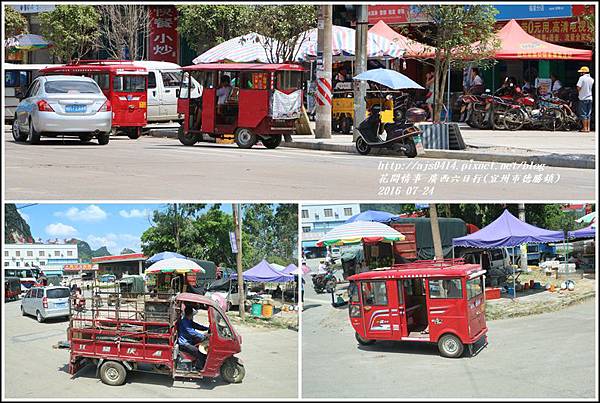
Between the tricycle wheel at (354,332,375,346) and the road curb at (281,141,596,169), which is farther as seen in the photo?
the road curb at (281,141,596,169)

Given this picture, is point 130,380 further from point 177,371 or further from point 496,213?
point 496,213

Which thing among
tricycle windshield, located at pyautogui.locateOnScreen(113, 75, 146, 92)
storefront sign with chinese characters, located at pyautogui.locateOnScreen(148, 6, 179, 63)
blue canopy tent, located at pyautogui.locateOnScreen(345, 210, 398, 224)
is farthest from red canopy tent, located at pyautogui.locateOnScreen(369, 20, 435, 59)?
blue canopy tent, located at pyautogui.locateOnScreen(345, 210, 398, 224)

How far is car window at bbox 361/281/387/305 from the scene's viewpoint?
1291cm

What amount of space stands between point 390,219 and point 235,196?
3.15 metres

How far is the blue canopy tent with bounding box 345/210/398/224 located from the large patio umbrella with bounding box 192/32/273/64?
15.8 m

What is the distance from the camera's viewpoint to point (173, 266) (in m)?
13.8

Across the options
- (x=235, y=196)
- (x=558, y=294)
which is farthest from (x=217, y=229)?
(x=558, y=294)

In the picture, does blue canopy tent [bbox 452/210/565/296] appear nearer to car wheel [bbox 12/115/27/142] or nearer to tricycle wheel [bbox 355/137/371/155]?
tricycle wheel [bbox 355/137/371/155]

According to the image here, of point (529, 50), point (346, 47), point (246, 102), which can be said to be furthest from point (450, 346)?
point (346, 47)

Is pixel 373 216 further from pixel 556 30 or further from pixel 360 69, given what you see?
pixel 556 30

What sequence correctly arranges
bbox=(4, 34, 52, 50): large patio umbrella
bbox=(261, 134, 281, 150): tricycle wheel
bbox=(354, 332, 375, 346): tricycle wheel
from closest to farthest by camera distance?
bbox=(354, 332, 375, 346): tricycle wheel
bbox=(261, 134, 281, 150): tricycle wheel
bbox=(4, 34, 52, 50): large patio umbrella

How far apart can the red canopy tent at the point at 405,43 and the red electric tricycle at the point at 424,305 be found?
622 inches

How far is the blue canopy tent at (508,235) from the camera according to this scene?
645 inches

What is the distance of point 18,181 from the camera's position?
47.0 feet
